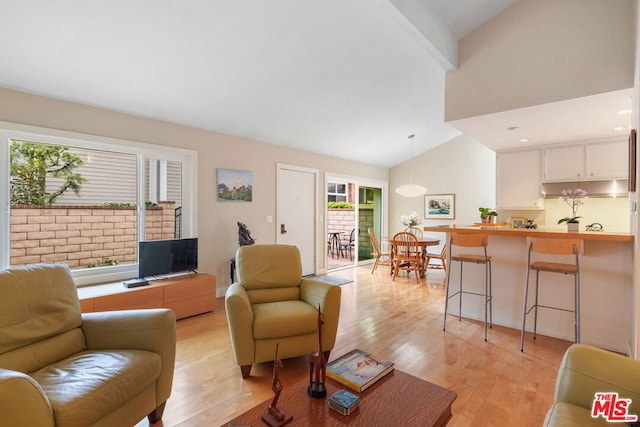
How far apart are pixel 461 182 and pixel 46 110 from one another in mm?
6912

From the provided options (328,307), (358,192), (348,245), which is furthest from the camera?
(348,245)

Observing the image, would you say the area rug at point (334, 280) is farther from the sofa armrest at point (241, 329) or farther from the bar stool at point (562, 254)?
the sofa armrest at point (241, 329)

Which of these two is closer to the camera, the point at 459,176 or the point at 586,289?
the point at 586,289

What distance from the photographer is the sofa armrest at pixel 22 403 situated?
1053 mm

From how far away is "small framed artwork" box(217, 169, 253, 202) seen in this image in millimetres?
4422

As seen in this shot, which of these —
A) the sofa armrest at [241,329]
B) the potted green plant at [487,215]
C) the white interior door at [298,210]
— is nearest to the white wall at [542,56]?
the potted green plant at [487,215]

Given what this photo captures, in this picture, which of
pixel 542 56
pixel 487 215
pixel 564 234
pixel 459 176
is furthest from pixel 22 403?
pixel 459 176

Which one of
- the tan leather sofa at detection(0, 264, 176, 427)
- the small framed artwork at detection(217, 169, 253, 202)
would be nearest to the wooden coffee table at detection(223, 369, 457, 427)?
the tan leather sofa at detection(0, 264, 176, 427)

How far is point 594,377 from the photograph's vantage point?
132 cm

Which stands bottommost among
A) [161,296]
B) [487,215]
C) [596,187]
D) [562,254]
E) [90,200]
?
[161,296]

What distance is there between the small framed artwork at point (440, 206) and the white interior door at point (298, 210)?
2.94 meters

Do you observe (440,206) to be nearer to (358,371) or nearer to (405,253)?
(405,253)

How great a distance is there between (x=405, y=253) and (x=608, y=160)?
10.3 feet

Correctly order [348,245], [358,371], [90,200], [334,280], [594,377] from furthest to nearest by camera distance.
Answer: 1. [348,245]
2. [334,280]
3. [90,200]
4. [358,371]
5. [594,377]
